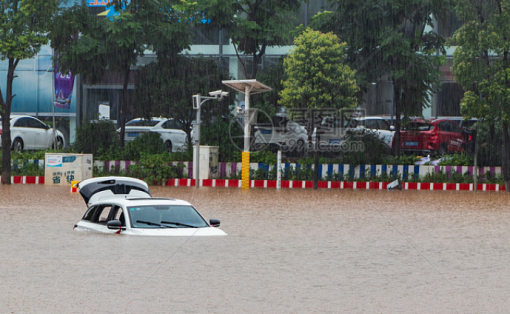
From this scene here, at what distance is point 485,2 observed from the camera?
27594 millimetres

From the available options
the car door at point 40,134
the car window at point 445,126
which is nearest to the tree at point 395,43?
the car window at point 445,126

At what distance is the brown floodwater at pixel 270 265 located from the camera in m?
7.59

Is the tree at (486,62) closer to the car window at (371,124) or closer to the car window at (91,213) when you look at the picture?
the car window at (371,124)

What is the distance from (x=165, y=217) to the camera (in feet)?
40.1

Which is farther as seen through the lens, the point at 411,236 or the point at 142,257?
the point at 411,236

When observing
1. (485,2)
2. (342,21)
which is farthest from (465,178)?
(342,21)

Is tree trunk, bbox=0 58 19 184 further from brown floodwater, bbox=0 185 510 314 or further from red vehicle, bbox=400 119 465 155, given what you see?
red vehicle, bbox=400 119 465 155

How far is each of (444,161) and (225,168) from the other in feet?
29.6

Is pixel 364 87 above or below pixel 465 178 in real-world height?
above

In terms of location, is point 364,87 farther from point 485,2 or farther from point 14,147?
point 14,147

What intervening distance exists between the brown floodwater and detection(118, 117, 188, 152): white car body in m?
16.6

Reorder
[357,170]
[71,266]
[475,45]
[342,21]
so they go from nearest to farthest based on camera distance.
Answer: [71,266] < [475,45] < [357,170] < [342,21]

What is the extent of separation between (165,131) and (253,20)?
23.1 ft

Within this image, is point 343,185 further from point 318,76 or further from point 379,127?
point 379,127
